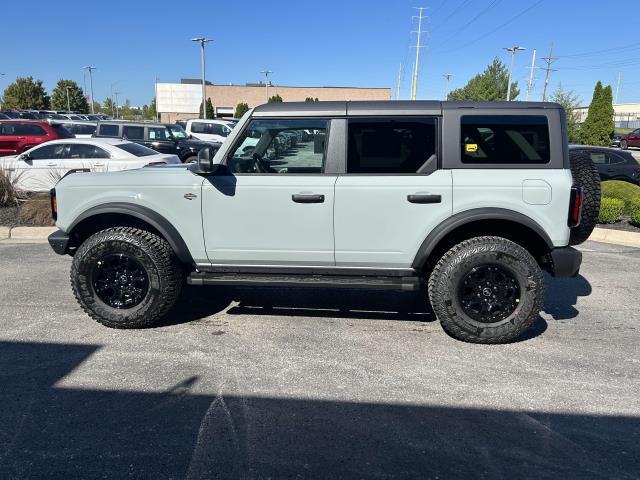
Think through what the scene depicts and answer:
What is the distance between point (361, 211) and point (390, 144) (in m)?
0.63

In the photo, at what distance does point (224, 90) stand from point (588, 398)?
8411 cm

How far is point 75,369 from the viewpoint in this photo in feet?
12.2

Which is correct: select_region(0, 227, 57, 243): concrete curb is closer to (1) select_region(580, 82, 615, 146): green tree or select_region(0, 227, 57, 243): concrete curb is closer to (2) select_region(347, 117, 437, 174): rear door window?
(2) select_region(347, 117, 437, 174): rear door window

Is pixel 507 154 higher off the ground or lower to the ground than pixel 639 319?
higher

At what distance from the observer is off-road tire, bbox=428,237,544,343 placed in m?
4.07

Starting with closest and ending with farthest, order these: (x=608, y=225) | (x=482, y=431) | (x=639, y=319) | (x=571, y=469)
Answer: (x=571, y=469) → (x=482, y=431) → (x=639, y=319) → (x=608, y=225)

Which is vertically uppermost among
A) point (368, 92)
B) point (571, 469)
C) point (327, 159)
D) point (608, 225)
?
point (368, 92)

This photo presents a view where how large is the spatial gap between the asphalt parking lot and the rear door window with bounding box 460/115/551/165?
1.59 meters

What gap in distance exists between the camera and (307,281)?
4293 millimetres

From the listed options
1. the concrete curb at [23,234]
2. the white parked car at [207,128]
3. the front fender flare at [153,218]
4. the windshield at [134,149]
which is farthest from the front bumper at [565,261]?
the white parked car at [207,128]

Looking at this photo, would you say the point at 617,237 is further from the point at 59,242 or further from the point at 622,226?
the point at 59,242

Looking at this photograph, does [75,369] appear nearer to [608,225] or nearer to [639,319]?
[639,319]

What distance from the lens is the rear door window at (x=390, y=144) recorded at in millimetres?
4180

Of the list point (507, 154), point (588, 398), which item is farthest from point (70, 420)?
point (507, 154)
